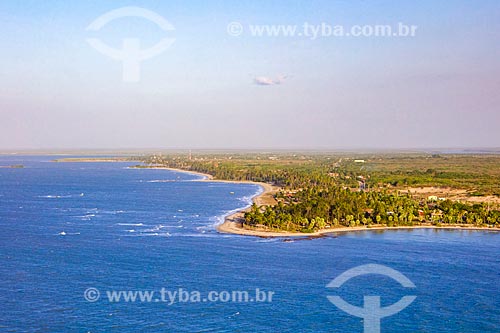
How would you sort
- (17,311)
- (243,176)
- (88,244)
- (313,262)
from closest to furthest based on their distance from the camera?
(17,311) → (313,262) → (88,244) → (243,176)

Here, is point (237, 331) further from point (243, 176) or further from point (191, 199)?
point (243, 176)

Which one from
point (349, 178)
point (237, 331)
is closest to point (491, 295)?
point (237, 331)

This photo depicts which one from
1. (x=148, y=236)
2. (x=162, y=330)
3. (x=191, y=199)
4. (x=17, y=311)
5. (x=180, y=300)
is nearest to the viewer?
(x=162, y=330)

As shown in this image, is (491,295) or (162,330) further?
(491,295)

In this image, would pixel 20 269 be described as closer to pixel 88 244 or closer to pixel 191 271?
pixel 88 244

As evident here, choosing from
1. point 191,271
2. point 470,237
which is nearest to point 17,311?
point 191,271

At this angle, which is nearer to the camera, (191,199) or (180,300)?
(180,300)
